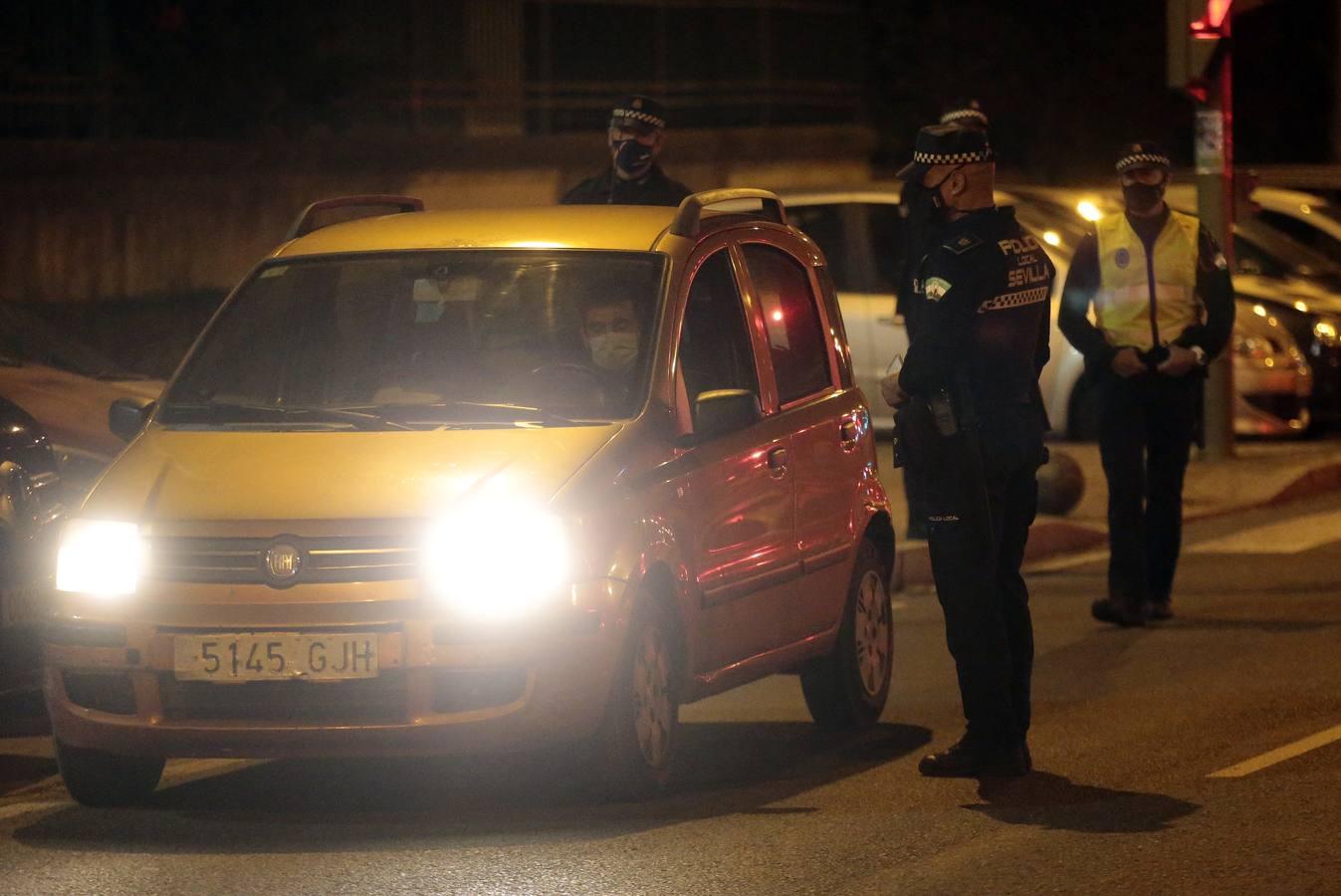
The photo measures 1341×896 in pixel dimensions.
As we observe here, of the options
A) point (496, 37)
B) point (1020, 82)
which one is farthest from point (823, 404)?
point (1020, 82)

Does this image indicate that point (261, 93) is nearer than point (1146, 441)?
No

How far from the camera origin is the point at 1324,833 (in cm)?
716

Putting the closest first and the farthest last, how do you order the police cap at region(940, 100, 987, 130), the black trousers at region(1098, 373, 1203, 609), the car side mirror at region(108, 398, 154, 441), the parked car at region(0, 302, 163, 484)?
the car side mirror at region(108, 398, 154, 441), the parked car at region(0, 302, 163, 484), the black trousers at region(1098, 373, 1203, 609), the police cap at region(940, 100, 987, 130)

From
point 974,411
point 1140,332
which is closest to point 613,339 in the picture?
point 974,411

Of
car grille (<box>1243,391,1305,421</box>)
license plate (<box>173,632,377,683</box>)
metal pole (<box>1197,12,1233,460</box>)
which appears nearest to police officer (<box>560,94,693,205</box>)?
license plate (<box>173,632,377,683</box>)

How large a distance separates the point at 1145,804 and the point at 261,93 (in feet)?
A: 69.6

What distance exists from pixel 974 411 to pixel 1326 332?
475 inches

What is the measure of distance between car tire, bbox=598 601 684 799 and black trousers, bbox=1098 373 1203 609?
159 inches

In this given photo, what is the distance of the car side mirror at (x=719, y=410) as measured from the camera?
789 cm

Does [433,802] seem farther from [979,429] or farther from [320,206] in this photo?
[320,206]

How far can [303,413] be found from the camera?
7977 mm

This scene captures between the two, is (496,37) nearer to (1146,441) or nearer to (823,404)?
(1146,441)

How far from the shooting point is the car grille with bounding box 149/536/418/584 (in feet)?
23.7

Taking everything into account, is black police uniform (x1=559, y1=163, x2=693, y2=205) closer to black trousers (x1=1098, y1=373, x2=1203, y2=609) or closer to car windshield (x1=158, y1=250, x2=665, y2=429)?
black trousers (x1=1098, y1=373, x2=1203, y2=609)
